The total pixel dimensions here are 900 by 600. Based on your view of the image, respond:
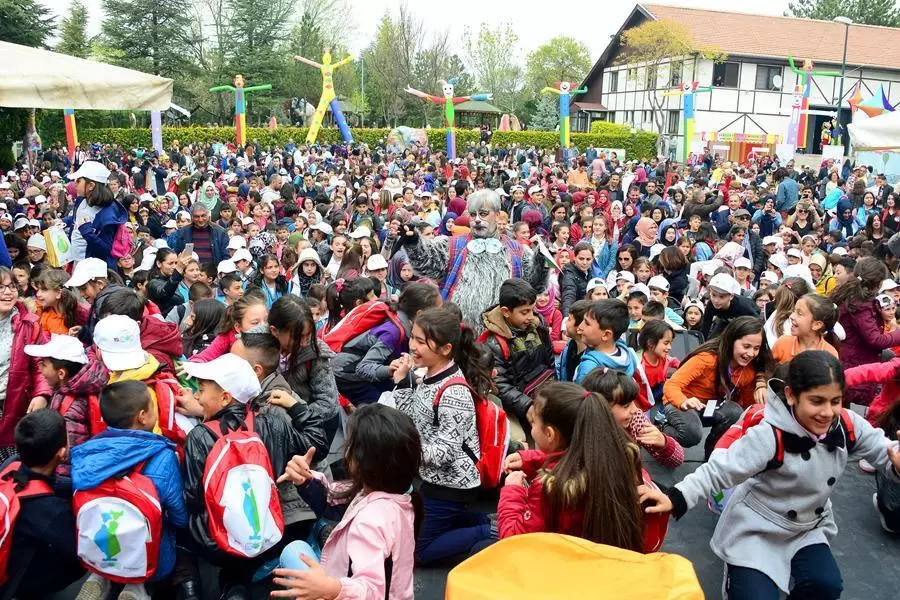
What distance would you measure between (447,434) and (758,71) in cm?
4618

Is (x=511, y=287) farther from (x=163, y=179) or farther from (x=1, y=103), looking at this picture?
(x=163, y=179)

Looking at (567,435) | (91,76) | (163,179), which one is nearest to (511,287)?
(567,435)

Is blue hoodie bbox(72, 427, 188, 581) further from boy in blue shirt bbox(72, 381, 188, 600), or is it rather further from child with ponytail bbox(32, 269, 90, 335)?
child with ponytail bbox(32, 269, 90, 335)

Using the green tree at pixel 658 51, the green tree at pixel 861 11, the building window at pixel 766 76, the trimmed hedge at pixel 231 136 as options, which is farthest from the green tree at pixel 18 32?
the green tree at pixel 861 11

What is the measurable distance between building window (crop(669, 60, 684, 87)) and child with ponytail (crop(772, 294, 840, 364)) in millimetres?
42252

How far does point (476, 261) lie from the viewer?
18.5ft

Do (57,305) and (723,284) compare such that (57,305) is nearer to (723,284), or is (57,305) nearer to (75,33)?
(723,284)

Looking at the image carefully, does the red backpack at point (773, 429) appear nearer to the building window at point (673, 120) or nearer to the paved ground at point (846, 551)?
the paved ground at point (846, 551)

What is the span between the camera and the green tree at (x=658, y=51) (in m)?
41.0

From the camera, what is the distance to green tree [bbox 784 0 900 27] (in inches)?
2448

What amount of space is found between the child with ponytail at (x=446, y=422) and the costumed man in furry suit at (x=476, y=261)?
1.53 meters

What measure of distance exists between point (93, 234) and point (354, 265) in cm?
244

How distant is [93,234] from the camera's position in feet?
23.2

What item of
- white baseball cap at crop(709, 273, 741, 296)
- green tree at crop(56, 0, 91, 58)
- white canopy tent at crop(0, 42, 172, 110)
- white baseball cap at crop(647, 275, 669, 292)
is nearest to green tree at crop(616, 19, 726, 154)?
green tree at crop(56, 0, 91, 58)
